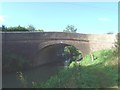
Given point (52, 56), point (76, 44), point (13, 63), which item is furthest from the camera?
point (52, 56)

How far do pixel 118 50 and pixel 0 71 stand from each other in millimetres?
13671

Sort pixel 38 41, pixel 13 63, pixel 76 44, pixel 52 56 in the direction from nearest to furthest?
pixel 13 63
pixel 76 44
pixel 38 41
pixel 52 56

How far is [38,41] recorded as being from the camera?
97.3 ft

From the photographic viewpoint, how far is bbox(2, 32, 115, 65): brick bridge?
27891 millimetres

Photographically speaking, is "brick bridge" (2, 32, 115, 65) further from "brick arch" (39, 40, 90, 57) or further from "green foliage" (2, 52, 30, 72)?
"green foliage" (2, 52, 30, 72)

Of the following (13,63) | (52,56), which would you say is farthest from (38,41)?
(52,56)

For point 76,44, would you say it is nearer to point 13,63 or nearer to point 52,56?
point 13,63

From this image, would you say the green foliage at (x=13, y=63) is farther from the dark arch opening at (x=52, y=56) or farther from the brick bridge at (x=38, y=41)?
the dark arch opening at (x=52, y=56)

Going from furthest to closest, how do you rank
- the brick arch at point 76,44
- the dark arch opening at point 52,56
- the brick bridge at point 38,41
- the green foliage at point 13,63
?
1. the dark arch opening at point 52,56
2. the brick arch at point 76,44
3. the brick bridge at point 38,41
4. the green foliage at point 13,63

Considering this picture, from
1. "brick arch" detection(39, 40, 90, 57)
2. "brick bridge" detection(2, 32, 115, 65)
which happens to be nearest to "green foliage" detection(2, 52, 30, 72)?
"brick bridge" detection(2, 32, 115, 65)

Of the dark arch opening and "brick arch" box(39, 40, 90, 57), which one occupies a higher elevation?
"brick arch" box(39, 40, 90, 57)

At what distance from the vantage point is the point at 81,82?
29.5 feet

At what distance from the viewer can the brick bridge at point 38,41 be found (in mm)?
27891

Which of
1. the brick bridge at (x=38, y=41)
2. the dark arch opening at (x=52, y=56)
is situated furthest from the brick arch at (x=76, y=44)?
the dark arch opening at (x=52, y=56)
